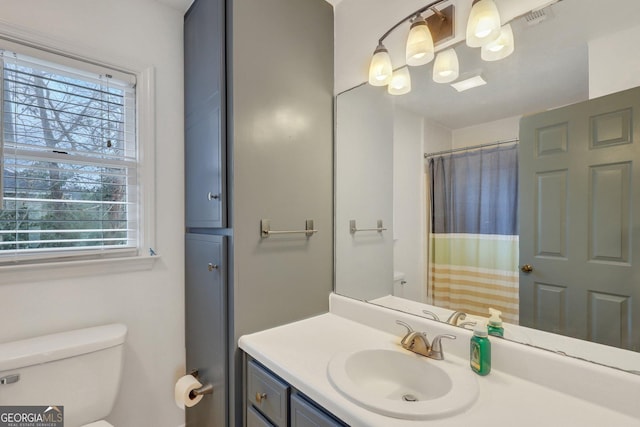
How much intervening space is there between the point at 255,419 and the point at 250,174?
1000 mm

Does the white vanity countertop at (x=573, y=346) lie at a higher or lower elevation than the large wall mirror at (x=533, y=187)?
lower

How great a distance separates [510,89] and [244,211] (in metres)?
1.10

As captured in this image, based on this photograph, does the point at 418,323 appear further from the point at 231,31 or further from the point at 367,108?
the point at 231,31

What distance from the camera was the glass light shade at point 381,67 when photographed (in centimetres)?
128

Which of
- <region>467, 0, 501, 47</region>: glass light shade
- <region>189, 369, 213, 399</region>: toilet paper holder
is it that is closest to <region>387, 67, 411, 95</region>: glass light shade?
<region>467, 0, 501, 47</region>: glass light shade

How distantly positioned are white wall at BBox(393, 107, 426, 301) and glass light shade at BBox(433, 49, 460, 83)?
173 mm

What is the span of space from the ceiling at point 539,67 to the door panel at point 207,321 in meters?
1.12

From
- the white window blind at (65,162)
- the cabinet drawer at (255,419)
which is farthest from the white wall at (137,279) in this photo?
the cabinet drawer at (255,419)

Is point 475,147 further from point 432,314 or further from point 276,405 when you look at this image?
point 276,405

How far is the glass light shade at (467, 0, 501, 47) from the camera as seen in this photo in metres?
0.94

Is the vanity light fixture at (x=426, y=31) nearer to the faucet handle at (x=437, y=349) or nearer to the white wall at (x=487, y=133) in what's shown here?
the white wall at (x=487, y=133)

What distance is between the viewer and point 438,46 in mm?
1130

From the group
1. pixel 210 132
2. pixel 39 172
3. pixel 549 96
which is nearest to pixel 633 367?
pixel 549 96

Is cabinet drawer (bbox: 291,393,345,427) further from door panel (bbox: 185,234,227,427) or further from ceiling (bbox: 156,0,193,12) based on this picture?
ceiling (bbox: 156,0,193,12)
